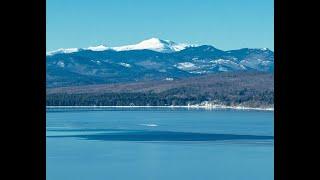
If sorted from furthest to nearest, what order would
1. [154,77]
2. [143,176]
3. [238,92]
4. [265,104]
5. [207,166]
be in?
[154,77] → [238,92] → [265,104] → [207,166] → [143,176]

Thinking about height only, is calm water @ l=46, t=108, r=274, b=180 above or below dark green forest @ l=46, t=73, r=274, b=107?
below

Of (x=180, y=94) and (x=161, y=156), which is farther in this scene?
(x=180, y=94)

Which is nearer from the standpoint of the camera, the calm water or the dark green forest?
the calm water

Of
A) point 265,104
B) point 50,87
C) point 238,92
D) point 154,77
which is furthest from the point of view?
point 154,77

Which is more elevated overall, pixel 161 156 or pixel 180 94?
pixel 180 94

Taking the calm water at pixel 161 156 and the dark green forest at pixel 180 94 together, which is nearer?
the calm water at pixel 161 156

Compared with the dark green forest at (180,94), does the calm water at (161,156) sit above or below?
below
